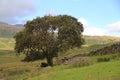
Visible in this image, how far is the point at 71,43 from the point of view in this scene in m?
62.9

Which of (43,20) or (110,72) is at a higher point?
(43,20)

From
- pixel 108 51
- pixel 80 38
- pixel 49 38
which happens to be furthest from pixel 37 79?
pixel 80 38

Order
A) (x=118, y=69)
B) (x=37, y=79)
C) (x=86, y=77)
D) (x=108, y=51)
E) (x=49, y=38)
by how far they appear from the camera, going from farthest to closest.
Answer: (x=49, y=38), (x=108, y=51), (x=37, y=79), (x=118, y=69), (x=86, y=77)

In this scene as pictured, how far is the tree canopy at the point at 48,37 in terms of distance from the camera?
60156 millimetres

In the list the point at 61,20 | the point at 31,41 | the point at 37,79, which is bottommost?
the point at 37,79

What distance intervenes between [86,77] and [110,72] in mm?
2120

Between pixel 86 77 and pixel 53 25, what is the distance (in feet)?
128

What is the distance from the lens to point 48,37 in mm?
60438

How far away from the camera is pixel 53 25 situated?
2422 inches

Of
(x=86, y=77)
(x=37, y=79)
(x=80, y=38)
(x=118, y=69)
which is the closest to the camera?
(x=86, y=77)

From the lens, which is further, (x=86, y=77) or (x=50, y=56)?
(x=50, y=56)

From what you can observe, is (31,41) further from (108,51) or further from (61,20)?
(108,51)

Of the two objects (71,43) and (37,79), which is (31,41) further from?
(37,79)

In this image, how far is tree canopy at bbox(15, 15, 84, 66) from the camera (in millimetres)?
60156
